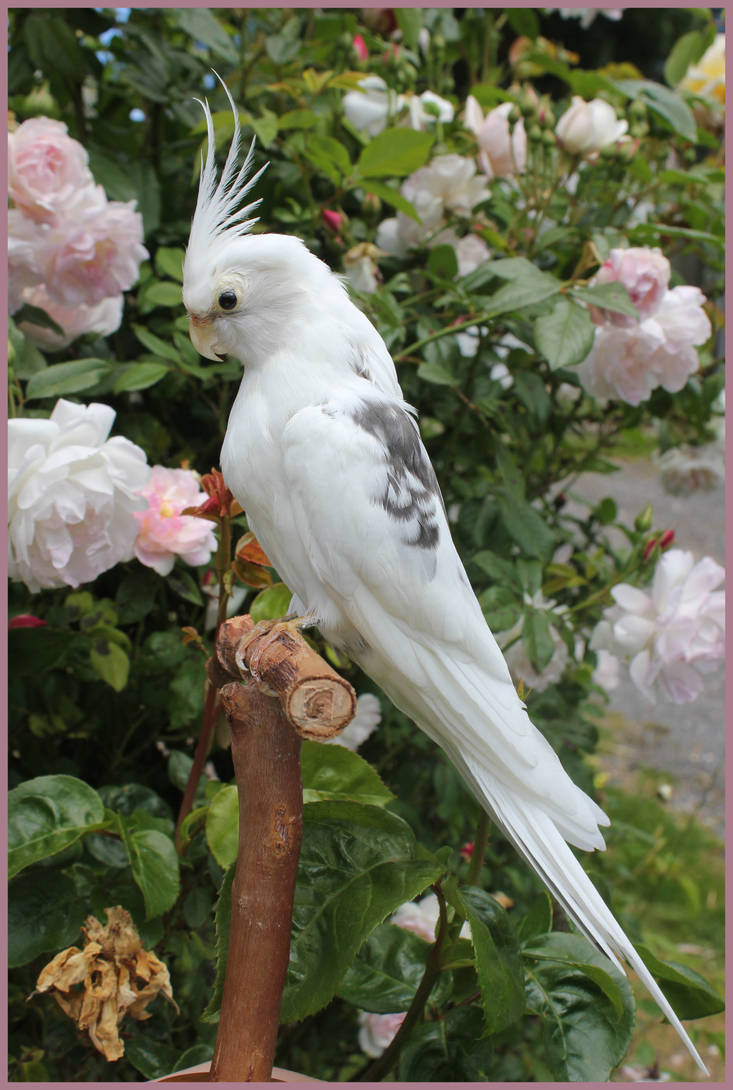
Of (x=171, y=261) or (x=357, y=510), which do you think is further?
(x=171, y=261)

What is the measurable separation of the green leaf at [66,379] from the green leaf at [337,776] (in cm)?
43

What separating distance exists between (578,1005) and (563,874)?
15cm

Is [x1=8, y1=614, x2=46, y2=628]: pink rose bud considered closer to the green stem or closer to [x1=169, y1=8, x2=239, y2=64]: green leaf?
the green stem

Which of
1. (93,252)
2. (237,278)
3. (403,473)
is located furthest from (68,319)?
(403,473)

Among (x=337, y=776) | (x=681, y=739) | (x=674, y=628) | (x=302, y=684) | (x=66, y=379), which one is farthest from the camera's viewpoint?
(x=681, y=739)

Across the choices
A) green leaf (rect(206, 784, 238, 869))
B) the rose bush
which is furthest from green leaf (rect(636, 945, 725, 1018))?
green leaf (rect(206, 784, 238, 869))

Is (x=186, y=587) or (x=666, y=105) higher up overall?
(x=666, y=105)

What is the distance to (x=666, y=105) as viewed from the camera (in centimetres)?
117

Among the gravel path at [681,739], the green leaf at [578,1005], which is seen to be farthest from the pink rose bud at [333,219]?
the gravel path at [681,739]

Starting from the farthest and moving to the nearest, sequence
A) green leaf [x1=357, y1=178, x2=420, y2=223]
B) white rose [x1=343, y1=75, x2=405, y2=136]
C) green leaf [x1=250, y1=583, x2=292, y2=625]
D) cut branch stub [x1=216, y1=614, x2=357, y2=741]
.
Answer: white rose [x1=343, y1=75, x2=405, y2=136], green leaf [x1=357, y1=178, x2=420, y2=223], green leaf [x1=250, y1=583, x2=292, y2=625], cut branch stub [x1=216, y1=614, x2=357, y2=741]

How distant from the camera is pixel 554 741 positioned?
116 cm

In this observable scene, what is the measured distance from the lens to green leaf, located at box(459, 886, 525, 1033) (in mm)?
703

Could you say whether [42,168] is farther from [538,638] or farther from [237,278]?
[538,638]

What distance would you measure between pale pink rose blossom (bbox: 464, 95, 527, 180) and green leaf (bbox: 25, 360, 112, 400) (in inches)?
22.9
